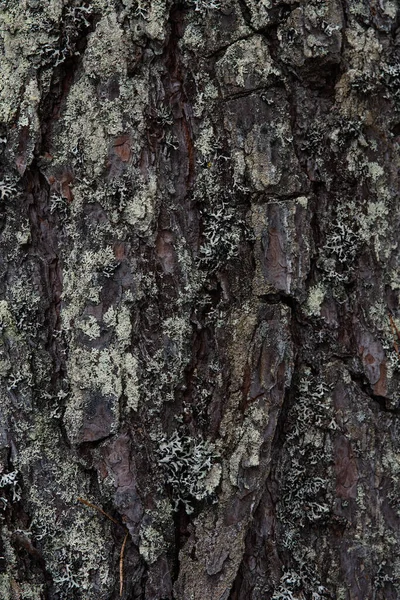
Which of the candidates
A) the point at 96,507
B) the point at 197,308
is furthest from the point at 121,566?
the point at 197,308

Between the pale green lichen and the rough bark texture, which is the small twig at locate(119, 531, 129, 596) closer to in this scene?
the rough bark texture

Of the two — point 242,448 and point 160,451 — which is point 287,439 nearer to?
point 242,448

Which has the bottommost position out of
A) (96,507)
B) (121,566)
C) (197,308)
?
(121,566)

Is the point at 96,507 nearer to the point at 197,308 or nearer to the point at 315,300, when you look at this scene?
the point at 197,308

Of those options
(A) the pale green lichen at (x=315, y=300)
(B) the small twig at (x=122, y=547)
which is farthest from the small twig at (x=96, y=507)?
(A) the pale green lichen at (x=315, y=300)

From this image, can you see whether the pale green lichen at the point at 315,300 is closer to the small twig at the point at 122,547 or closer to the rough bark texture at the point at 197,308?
the rough bark texture at the point at 197,308

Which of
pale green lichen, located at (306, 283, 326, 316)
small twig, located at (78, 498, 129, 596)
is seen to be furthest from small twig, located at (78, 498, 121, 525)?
pale green lichen, located at (306, 283, 326, 316)

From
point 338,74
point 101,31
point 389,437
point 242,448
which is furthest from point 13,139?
point 389,437

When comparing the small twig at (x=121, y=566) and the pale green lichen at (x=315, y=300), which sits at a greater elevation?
the pale green lichen at (x=315, y=300)

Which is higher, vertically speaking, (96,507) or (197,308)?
(197,308)
